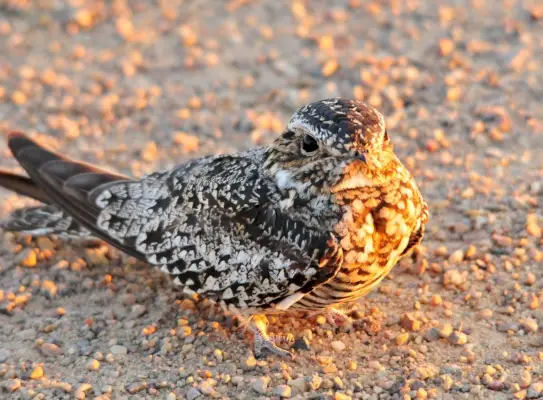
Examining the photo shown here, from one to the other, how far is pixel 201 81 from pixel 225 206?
11.3ft

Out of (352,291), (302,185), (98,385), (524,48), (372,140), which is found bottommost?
(98,385)

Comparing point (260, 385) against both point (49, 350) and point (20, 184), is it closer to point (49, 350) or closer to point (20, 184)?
point (49, 350)

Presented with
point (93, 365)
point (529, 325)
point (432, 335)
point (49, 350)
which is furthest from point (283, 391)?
point (529, 325)

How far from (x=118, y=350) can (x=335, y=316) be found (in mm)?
1333

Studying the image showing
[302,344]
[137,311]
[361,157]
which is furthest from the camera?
[137,311]

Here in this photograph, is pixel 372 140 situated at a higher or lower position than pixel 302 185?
higher

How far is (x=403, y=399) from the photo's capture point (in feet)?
15.2

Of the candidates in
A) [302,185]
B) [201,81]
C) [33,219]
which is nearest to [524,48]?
[201,81]

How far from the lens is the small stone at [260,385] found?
4812 mm

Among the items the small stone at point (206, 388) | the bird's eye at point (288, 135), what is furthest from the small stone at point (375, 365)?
the bird's eye at point (288, 135)

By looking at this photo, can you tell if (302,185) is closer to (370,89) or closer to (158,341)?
(158,341)

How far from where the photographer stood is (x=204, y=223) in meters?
5.19

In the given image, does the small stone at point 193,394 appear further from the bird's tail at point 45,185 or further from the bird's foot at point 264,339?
the bird's tail at point 45,185

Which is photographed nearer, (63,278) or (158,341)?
(158,341)
